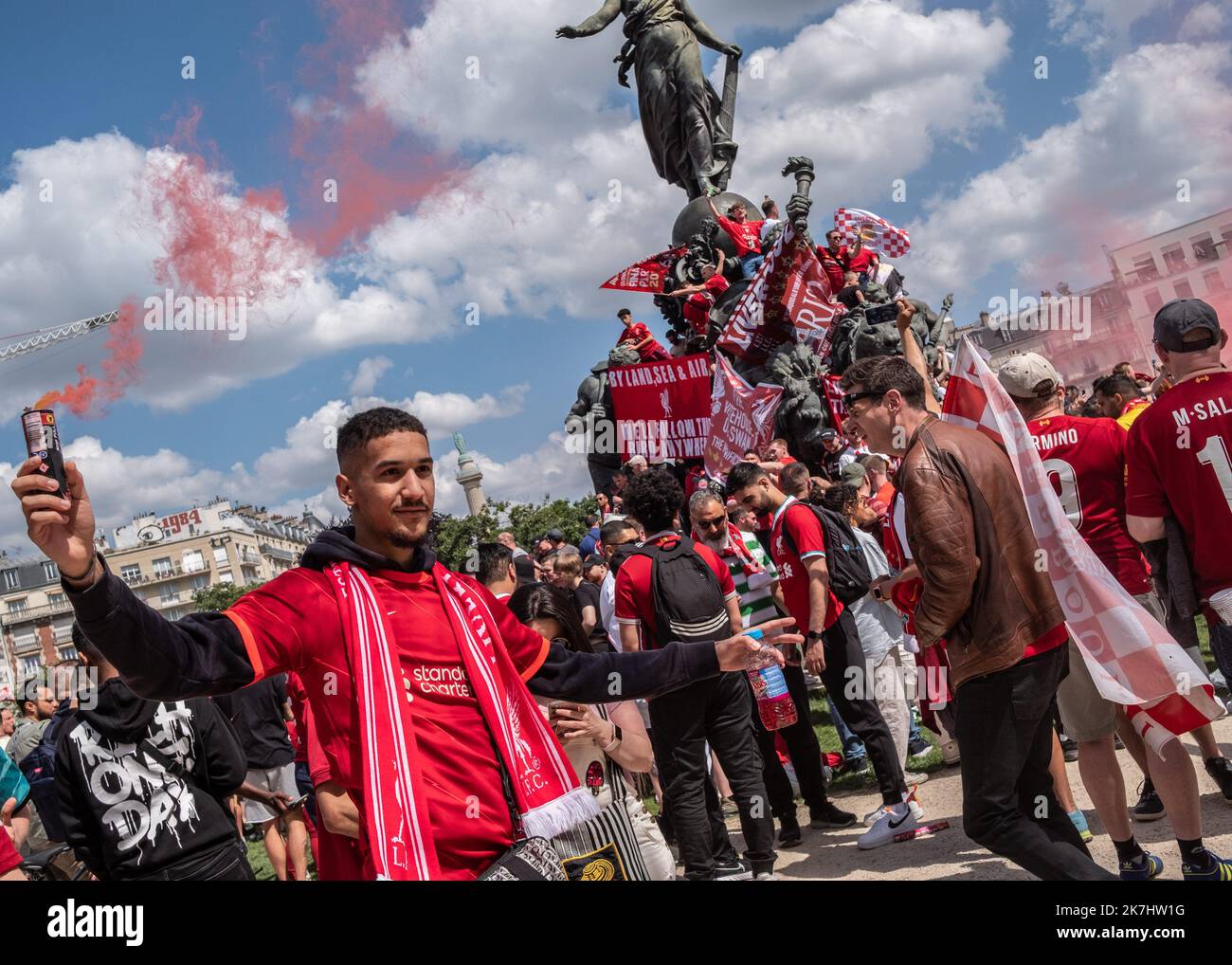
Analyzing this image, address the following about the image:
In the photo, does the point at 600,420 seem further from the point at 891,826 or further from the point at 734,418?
the point at 891,826

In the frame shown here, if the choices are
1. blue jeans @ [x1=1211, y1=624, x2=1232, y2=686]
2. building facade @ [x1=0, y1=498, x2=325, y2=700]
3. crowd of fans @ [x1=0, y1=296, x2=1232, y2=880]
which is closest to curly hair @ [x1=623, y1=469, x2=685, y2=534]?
crowd of fans @ [x1=0, y1=296, x2=1232, y2=880]

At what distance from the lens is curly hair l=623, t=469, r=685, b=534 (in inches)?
227

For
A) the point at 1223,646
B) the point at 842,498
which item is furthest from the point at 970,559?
the point at 842,498

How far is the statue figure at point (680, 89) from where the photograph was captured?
20.4 meters

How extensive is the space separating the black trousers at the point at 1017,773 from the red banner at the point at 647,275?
16507 mm

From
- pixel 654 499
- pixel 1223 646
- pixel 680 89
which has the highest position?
pixel 680 89

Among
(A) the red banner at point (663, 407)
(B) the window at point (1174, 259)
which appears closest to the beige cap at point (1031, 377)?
(B) the window at point (1174, 259)

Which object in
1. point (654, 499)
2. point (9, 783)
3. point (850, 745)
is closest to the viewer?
point (9, 783)

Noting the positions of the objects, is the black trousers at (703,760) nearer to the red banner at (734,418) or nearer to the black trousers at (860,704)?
the black trousers at (860,704)

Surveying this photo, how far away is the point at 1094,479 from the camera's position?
4816 mm

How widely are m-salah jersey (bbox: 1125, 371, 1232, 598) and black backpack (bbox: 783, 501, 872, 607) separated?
2075mm

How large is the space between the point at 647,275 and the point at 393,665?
57.9 ft
